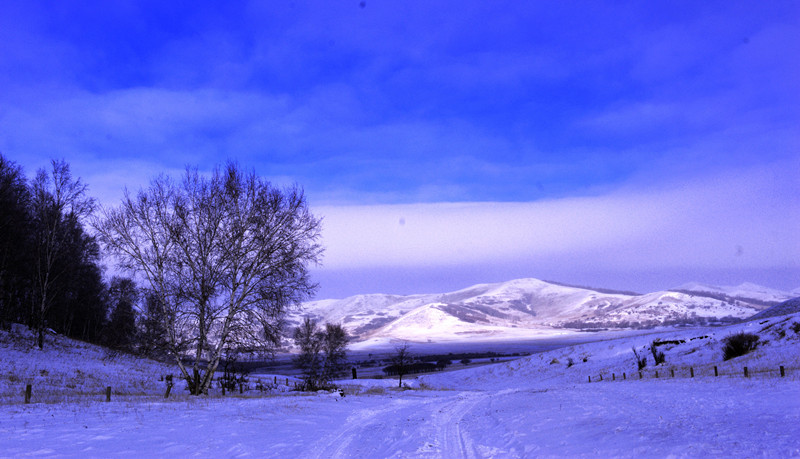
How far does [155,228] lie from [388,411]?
16.5m

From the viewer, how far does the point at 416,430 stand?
722 inches

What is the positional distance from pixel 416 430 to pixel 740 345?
5060 centimetres

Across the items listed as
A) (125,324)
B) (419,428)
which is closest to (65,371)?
(125,324)

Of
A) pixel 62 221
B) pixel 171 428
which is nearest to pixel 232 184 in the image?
pixel 171 428

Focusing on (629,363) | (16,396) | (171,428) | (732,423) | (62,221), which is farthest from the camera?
(629,363)

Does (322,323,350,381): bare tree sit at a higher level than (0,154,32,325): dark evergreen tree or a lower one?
lower

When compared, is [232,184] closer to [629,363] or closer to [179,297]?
[179,297]

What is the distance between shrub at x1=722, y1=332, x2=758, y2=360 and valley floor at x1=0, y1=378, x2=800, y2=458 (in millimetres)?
34059

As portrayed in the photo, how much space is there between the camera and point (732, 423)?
1412cm

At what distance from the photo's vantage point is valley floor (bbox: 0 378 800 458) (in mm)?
12484

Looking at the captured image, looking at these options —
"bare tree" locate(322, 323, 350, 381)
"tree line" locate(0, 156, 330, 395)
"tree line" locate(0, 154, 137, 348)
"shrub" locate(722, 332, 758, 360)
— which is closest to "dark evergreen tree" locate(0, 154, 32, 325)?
"tree line" locate(0, 154, 137, 348)

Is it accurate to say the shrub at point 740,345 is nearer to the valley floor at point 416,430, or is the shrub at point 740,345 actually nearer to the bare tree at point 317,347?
the valley floor at point 416,430

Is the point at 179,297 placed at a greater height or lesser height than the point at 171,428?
greater

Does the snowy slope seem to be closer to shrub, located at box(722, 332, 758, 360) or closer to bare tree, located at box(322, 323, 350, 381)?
bare tree, located at box(322, 323, 350, 381)
